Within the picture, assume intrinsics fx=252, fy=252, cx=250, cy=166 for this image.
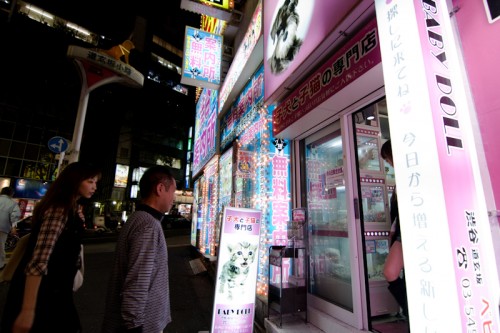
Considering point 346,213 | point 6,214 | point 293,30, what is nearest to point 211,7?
point 293,30

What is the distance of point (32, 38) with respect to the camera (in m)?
22.5

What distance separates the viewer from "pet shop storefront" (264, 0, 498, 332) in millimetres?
1132

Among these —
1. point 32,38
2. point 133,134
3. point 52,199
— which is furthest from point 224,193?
point 133,134

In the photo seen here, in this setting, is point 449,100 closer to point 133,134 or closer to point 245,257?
point 245,257

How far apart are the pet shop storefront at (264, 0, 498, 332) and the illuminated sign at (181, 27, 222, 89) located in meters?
2.61

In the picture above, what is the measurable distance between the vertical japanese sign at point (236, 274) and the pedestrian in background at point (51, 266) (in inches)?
61.0

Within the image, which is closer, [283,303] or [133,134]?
[283,303]

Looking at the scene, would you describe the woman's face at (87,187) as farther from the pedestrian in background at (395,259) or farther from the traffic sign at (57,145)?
the traffic sign at (57,145)

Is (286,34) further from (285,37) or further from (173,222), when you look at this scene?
(173,222)

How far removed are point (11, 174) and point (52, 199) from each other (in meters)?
25.9

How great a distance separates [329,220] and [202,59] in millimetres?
5400

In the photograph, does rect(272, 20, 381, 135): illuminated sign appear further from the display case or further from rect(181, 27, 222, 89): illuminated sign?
rect(181, 27, 222, 89): illuminated sign

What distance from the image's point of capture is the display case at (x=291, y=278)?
335 centimetres

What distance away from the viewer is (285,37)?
380cm
